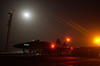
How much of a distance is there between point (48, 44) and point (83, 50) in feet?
47.1

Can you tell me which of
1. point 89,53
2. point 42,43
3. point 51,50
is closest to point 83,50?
point 89,53

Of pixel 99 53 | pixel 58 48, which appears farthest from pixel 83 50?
pixel 58 48

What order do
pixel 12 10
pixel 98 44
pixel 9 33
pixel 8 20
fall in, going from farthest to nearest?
pixel 12 10 → pixel 8 20 → pixel 9 33 → pixel 98 44

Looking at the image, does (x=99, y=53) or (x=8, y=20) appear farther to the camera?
(x=8, y=20)

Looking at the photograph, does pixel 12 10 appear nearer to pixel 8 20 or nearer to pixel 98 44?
pixel 8 20

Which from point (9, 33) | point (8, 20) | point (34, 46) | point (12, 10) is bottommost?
point (34, 46)

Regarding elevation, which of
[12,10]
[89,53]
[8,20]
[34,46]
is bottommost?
[89,53]

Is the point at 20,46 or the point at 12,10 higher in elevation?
the point at 12,10

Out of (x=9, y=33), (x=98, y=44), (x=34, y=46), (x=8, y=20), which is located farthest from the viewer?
(x=8, y=20)

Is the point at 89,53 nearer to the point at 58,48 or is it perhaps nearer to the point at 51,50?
the point at 58,48

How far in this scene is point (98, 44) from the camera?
89.9 feet

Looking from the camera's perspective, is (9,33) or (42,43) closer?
(42,43)

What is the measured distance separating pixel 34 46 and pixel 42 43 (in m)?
2.51

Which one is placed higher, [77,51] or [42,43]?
[42,43]
